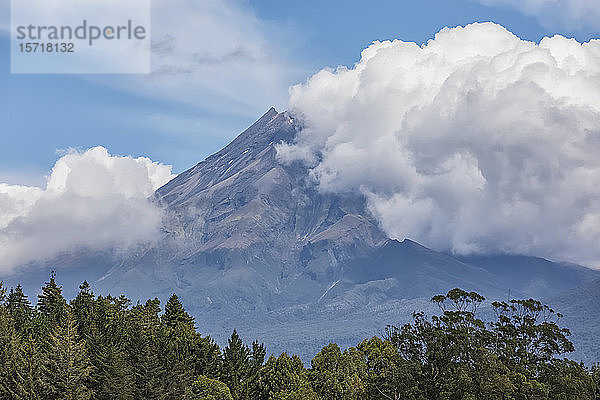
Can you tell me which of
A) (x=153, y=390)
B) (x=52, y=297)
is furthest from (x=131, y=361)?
(x=52, y=297)

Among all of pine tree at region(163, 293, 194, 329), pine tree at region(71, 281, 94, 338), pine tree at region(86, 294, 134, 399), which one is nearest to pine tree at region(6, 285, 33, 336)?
pine tree at region(71, 281, 94, 338)

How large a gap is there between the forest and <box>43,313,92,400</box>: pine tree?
13cm

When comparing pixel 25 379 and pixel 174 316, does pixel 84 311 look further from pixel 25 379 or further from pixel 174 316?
pixel 25 379

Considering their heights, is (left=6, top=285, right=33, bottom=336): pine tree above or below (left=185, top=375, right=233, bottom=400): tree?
above

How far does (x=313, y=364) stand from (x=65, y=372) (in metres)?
37.2

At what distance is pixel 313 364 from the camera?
106 metres

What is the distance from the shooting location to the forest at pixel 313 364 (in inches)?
3007

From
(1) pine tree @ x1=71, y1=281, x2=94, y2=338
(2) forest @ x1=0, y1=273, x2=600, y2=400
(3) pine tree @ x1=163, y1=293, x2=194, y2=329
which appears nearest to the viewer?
(2) forest @ x1=0, y1=273, x2=600, y2=400

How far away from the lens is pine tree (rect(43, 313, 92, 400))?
281 feet

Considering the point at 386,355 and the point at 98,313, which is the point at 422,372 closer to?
the point at 386,355

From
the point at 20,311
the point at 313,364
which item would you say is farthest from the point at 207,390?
the point at 20,311

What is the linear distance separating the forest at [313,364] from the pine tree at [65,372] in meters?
0.13

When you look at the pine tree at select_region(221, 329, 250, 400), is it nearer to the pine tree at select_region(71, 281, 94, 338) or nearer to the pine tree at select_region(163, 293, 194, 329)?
the pine tree at select_region(163, 293, 194, 329)

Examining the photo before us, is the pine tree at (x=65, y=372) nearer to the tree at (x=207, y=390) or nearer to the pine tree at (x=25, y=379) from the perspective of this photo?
the pine tree at (x=25, y=379)
